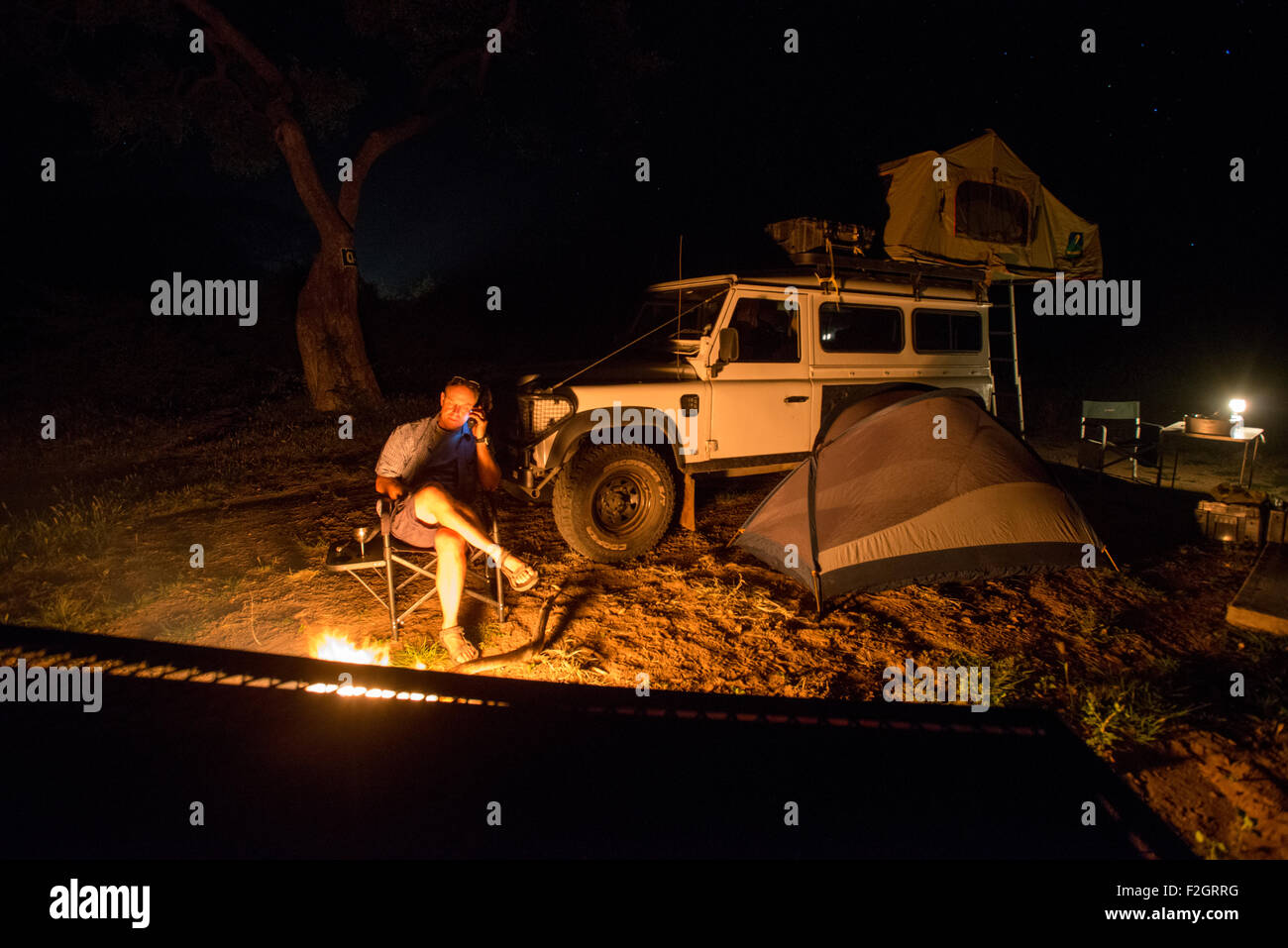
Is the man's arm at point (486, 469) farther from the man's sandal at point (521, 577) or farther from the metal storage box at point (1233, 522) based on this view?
the metal storage box at point (1233, 522)

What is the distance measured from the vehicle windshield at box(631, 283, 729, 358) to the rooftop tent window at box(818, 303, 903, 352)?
0.98 meters

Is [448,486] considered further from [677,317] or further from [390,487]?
[677,317]

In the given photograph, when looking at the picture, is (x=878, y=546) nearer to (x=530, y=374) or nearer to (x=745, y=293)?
(x=745, y=293)

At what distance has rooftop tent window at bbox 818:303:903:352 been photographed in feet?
18.5

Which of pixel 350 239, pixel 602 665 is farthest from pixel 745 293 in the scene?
pixel 350 239

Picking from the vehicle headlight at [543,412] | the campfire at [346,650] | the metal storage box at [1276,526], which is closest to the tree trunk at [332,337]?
the vehicle headlight at [543,412]

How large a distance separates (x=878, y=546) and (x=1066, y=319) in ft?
71.7

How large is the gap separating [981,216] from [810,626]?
5.25 metres

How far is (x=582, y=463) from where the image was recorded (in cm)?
485

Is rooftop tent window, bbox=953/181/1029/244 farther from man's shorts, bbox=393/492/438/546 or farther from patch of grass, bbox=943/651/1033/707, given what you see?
man's shorts, bbox=393/492/438/546

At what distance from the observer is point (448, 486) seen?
4.06 m

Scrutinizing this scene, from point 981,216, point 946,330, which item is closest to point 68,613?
point 946,330

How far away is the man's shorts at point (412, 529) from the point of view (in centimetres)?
388
